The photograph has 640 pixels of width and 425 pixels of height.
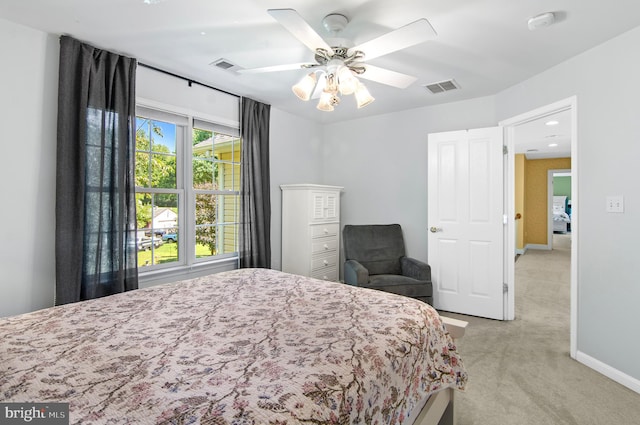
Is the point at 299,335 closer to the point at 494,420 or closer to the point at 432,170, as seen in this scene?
the point at 494,420

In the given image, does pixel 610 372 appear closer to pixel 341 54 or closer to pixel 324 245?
pixel 324 245

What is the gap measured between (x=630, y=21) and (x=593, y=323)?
209 centimetres

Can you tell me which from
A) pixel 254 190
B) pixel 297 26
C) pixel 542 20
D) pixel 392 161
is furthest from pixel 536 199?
pixel 297 26

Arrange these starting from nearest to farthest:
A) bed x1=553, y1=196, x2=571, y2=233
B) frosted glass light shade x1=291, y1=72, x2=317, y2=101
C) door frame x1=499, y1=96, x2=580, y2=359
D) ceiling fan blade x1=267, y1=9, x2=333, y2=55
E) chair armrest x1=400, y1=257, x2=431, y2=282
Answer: ceiling fan blade x1=267, y1=9, x2=333, y2=55 < frosted glass light shade x1=291, y1=72, x2=317, y2=101 < door frame x1=499, y1=96, x2=580, y2=359 < chair armrest x1=400, y1=257, x2=431, y2=282 < bed x1=553, y1=196, x2=571, y2=233

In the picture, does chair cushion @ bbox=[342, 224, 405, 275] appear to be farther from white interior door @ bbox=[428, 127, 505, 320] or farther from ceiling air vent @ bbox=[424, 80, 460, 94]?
ceiling air vent @ bbox=[424, 80, 460, 94]

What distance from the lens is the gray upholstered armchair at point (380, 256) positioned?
3.41 metres

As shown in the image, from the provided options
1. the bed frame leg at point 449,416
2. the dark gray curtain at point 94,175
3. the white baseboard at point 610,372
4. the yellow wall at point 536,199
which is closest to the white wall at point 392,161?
the white baseboard at point 610,372

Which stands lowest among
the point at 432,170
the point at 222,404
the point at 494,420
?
the point at 494,420

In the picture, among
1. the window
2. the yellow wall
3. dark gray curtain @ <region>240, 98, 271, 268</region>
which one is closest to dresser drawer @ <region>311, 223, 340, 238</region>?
dark gray curtain @ <region>240, 98, 271, 268</region>

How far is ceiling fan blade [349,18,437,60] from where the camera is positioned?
1.54 m

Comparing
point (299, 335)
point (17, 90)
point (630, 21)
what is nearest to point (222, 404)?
point (299, 335)

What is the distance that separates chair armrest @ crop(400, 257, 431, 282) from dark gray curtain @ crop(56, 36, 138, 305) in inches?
104

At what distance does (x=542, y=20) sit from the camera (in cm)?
199

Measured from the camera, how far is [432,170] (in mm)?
3707
